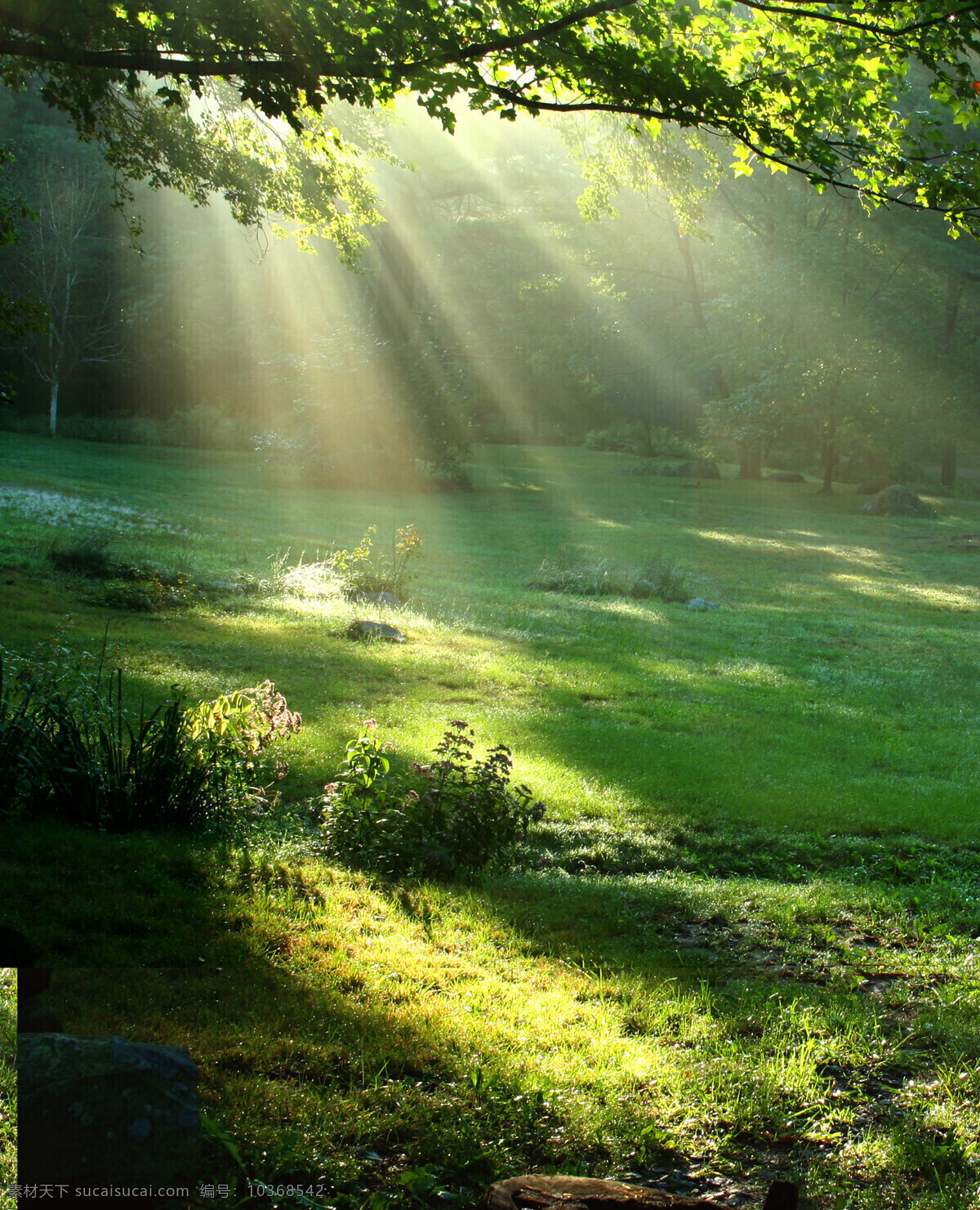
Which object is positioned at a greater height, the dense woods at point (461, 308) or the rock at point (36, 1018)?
the dense woods at point (461, 308)

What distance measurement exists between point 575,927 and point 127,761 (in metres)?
2.54

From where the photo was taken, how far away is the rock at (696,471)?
41.5m

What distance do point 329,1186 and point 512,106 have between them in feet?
19.6

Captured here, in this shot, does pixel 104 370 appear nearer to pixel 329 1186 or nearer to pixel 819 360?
pixel 819 360

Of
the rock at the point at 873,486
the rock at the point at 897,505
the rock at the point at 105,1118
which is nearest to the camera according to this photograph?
the rock at the point at 105,1118

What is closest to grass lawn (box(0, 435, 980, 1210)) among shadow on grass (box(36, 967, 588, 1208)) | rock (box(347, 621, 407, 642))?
shadow on grass (box(36, 967, 588, 1208))

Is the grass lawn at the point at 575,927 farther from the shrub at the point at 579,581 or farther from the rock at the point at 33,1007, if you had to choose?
the shrub at the point at 579,581

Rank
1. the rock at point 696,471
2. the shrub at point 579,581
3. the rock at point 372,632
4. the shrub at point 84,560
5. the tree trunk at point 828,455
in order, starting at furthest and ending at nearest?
the rock at point 696,471 < the tree trunk at point 828,455 < the shrub at point 579,581 < the shrub at point 84,560 < the rock at point 372,632

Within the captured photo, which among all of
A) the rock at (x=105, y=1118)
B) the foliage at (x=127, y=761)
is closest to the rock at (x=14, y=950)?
the rock at (x=105, y=1118)

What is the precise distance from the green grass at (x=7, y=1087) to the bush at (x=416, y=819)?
2.24m

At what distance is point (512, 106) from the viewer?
6.24m

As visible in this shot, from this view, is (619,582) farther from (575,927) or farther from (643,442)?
(643,442)

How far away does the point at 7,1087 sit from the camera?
109 inches

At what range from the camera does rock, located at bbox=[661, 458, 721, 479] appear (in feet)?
136
